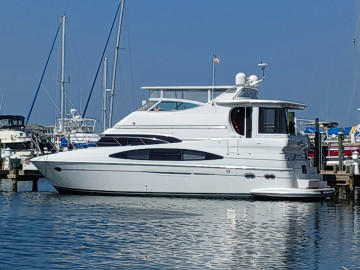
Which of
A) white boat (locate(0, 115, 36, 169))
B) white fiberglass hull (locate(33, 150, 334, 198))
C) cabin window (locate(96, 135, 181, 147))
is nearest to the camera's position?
white fiberglass hull (locate(33, 150, 334, 198))

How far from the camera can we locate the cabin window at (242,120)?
29328mm

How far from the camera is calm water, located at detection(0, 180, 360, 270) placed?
1669cm

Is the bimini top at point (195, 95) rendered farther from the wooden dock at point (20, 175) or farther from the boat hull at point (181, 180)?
the wooden dock at point (20, 175)

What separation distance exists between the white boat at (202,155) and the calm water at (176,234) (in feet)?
2.01

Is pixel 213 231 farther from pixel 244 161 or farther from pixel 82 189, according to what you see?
pixel 82 189

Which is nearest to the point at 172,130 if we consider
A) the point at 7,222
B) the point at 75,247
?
the point at 7,222

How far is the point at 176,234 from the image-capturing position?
66.9 feet

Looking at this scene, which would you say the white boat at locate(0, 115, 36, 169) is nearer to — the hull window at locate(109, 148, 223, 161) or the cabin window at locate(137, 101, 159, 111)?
the cabin window at locate(137, 101, 159, 111)

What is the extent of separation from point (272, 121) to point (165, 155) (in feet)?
14.7

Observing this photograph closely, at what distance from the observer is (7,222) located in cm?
2270

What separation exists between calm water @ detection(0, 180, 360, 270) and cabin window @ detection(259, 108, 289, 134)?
9.42 feet

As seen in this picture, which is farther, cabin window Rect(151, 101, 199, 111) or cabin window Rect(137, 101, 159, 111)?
cabin window Rect(137, 101, 159, 111)

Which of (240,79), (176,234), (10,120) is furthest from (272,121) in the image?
(10,120)

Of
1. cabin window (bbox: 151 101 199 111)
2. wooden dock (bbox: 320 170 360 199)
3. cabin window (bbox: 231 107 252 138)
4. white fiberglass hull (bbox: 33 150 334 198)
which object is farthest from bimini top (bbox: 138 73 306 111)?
wooden dock (bbox: 320 170 360 199)
